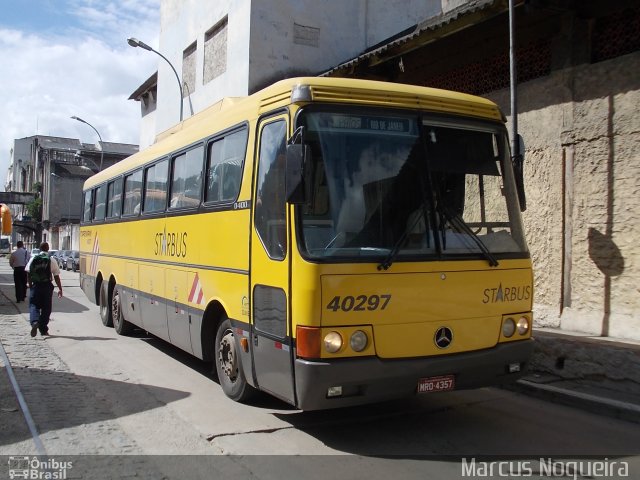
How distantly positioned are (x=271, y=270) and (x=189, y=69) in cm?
2095

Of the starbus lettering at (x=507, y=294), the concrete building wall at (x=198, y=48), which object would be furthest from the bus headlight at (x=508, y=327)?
the concrete building wall at (x=198, y=48)

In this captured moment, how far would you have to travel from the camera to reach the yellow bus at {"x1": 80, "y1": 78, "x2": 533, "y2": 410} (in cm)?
464

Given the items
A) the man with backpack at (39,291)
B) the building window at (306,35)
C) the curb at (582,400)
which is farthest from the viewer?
the building window at (306,35)

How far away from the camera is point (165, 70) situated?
26672 mm

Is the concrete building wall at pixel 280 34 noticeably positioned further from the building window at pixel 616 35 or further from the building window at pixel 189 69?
the building window at pixel 616 35

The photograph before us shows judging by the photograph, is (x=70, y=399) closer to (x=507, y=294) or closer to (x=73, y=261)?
(x=507, y=294)

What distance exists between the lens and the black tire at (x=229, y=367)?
6004 mm

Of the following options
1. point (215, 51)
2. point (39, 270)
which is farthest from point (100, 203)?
point (215, 51)

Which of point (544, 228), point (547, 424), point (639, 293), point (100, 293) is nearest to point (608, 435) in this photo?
point (547, 424)

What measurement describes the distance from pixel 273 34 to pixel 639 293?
1480cm

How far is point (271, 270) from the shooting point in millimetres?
5109

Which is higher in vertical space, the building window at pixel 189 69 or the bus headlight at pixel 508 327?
the building window at pixel 189 69

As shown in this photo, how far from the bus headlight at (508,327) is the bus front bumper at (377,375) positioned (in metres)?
0.21

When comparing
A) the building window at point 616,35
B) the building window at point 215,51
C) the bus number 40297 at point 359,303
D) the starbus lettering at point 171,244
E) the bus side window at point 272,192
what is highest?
the building window at point 215,51
